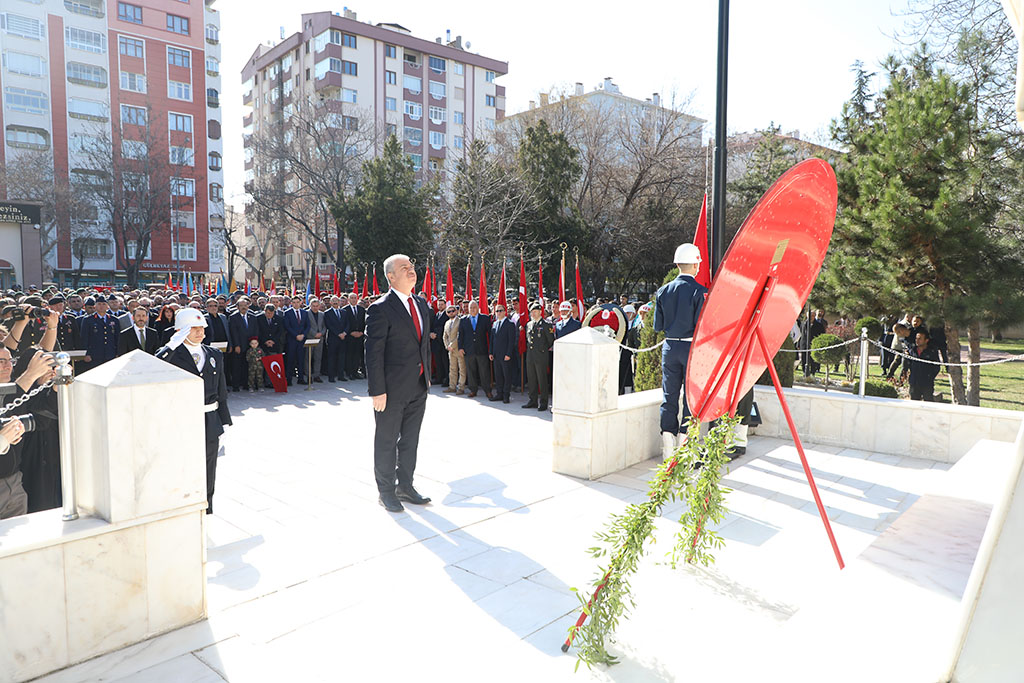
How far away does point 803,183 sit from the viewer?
10.7 feet

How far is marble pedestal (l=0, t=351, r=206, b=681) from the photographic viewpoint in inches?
121

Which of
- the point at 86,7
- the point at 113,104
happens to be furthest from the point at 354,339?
the point at 86,7

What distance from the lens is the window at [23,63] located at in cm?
5206

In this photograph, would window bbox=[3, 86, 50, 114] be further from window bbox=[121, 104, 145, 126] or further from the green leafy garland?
the green leafy garland

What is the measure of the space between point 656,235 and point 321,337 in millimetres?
18209

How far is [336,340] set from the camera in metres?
14.3

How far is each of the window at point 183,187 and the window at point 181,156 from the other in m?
1.49

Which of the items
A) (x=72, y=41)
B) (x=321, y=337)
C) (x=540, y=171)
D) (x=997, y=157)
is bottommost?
(x=321, y=337)

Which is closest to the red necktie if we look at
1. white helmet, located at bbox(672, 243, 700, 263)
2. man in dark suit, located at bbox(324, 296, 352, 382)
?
white helmet, located at bbox(672, 243, 700, 263)

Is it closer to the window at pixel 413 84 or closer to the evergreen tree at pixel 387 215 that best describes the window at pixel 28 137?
the window at pixel 413 84

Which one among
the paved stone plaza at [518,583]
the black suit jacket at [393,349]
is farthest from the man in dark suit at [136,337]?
the black suit jacket at [393,349]

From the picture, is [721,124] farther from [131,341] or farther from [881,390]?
[131,341]

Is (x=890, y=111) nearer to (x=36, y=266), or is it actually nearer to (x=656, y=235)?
(x=656, y=235)

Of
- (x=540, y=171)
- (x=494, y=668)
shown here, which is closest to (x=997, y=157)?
(x=494, y=668)
